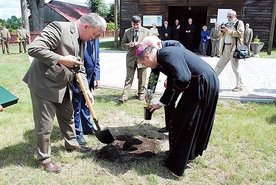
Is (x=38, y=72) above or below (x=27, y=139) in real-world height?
above

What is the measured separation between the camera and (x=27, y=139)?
4039 millimetres

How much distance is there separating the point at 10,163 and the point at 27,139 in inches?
28.0

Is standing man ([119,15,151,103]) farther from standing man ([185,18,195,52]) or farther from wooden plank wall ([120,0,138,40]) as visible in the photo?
wooden plank wall ([120,0,138,40])

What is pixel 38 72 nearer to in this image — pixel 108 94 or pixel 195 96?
pixel 195 96

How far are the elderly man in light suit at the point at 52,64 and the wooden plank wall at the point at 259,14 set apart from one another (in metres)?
15.3

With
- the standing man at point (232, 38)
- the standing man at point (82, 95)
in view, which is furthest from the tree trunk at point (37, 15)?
the standing man at point (82, 95)

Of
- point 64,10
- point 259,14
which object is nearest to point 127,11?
point 259,14

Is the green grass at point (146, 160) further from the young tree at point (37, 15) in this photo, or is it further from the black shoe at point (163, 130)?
the young tree at point (37, 15)

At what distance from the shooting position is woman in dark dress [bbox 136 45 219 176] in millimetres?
2742

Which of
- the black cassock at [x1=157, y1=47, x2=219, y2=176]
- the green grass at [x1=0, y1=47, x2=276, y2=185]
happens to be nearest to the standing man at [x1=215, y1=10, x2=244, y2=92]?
the green grass at [x1=0, y1=47, x2=276, y2=185]

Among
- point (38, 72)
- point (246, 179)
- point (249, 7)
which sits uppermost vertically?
point (249, 7)

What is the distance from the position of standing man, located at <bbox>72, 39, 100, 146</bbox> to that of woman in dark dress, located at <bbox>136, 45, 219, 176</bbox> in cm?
123

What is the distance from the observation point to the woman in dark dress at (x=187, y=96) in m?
2.74

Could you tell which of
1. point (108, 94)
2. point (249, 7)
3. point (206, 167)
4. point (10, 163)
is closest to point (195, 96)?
point (206, 167)
